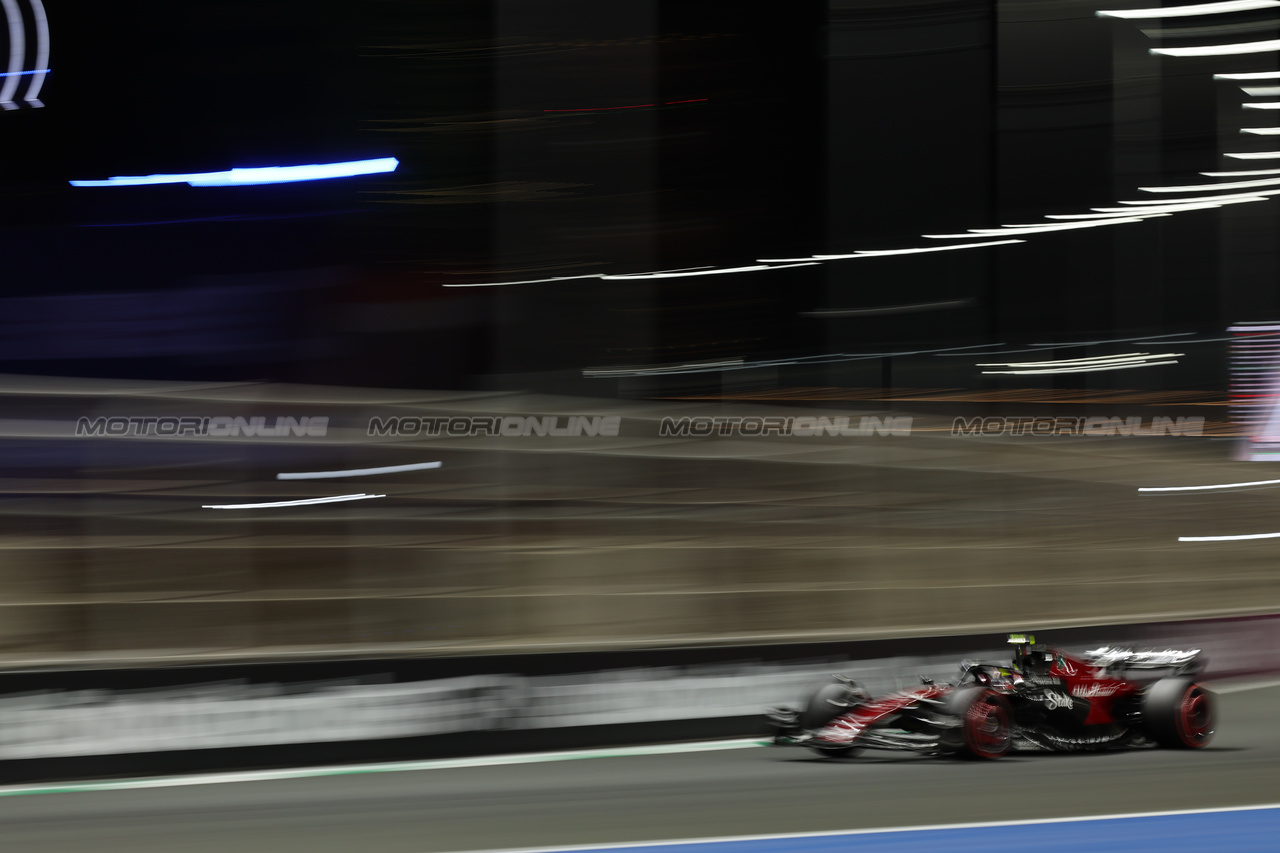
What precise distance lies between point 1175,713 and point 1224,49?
1059 cm

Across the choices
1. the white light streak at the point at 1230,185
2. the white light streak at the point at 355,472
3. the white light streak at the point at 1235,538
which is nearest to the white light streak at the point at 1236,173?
the white light streak at the point at 1230,185

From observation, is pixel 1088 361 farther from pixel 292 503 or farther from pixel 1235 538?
pixel 292 503

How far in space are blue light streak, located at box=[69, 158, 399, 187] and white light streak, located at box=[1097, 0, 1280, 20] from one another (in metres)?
7.65

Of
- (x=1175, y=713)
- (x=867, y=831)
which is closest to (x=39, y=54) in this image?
(x=867, y=831)

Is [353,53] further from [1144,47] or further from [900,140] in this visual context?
[1144,47]

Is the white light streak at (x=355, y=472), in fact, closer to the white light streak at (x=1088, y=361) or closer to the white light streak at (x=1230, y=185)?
the white light streak at (x=1088, y=361)

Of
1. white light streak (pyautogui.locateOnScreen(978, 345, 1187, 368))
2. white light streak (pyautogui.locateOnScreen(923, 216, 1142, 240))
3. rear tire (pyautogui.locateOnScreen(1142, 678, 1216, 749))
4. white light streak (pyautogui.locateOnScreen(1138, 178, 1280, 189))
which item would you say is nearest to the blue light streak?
white light streak (pyautogui.locateOnScreen(923, 216, 1142, 240))

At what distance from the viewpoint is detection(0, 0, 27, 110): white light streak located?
462 inches

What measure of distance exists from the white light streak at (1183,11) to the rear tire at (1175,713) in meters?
9.21

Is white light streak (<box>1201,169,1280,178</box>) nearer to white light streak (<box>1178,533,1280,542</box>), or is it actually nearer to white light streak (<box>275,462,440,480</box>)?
white light streak (<box>1178,533,1280,542</box>)

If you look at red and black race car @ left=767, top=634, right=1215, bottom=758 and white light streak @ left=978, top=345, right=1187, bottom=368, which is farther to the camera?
white light streak @ left=978, top=345, right=1187, bottom=368

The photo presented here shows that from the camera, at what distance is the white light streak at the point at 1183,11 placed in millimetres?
13477

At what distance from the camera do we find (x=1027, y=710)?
19.5ft

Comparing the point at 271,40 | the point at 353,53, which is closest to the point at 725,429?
the point at 353,53
